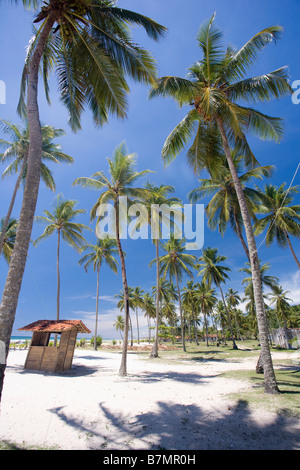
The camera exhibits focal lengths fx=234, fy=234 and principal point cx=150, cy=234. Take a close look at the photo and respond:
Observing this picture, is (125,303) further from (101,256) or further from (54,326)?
(101,256)

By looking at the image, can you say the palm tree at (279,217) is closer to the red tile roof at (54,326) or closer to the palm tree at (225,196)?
the palm tree at (225,196)

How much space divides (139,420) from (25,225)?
17.5 feet

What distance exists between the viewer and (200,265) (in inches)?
1303

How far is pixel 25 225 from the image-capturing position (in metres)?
4.67

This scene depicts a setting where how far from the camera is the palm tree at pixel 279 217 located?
19188 millimetres

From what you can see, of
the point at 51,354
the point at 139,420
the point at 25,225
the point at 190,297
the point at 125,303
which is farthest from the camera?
the point at 190,297

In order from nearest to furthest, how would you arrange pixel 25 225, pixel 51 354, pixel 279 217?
1. pixel 25 225
2. pixel 51 354
3. pixel 279 217

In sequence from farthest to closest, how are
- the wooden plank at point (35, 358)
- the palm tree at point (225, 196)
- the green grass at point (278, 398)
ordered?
the palm tree at point (225, 196) < the wooden plank at point (35, 358) < the green grass at point (278, 398)

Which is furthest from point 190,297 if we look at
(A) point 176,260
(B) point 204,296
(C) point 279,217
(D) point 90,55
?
(D) point 90,55

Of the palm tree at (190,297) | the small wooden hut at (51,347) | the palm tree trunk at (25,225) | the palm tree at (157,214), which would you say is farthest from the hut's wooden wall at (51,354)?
the palm tree at (190,297)

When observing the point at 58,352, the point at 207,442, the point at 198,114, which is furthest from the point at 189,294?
the point at 207,442
